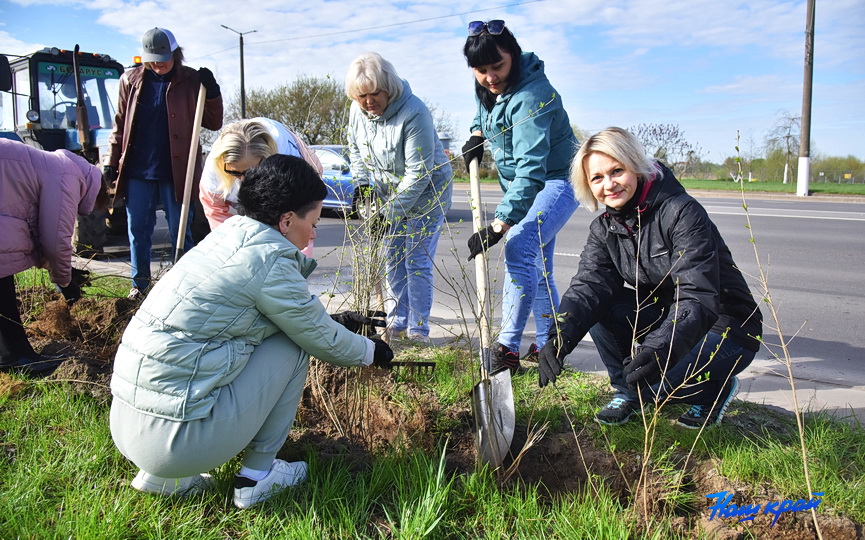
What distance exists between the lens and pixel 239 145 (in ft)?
9.82

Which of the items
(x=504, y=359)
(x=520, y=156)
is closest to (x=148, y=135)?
(x=520, y=156)

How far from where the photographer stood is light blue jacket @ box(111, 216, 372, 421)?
6.47ft

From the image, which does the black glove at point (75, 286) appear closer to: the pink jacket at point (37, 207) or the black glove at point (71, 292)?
the black glove at point (71, 292)

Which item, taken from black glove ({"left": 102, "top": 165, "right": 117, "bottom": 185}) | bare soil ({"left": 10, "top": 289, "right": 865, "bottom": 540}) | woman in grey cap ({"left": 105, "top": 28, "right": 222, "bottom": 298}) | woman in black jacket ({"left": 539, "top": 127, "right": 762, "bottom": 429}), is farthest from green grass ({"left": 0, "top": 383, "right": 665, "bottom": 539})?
black glove ({"left": 102, "top": 165, "right": 117, "bottom": 185})

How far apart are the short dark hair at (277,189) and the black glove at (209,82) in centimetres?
215

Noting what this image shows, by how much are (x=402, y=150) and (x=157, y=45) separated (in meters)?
1.94

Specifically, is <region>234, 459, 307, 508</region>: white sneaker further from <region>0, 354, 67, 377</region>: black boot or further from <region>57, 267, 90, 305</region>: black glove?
<region>57, 267, 90, 305</region>: black glove

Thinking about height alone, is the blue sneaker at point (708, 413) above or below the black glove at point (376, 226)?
below

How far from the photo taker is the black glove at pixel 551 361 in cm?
239

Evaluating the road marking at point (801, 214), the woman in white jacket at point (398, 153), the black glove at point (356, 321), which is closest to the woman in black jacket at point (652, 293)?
the black glove at point (356, 321)

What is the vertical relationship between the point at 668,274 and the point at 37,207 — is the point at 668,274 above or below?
below

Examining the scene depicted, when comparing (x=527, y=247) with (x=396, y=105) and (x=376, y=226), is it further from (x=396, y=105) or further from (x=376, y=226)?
(x=396, y=105)

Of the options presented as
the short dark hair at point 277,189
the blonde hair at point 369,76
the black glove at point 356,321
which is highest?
the blonde hair at point 369,76

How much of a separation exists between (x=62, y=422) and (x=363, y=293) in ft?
4.71
